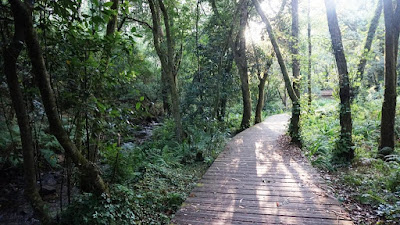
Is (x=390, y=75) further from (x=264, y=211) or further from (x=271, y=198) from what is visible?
(x=264, y=211)

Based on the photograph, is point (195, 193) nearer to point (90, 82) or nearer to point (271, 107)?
point (90, 82)

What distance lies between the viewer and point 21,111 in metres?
3.10

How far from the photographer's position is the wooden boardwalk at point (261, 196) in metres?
3.98

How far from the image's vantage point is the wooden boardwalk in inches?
157

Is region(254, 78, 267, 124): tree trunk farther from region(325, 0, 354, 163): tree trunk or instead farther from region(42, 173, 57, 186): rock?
region(42, 173, 57, 186): rock

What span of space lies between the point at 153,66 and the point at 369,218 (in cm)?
1711

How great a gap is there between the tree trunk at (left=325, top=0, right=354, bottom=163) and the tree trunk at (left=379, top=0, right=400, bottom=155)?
1052 mm

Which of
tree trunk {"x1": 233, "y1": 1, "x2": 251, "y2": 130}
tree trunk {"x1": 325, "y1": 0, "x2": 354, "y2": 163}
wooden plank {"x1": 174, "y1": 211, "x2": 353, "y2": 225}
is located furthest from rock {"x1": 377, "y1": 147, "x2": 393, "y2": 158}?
tree trunk {"x1": 233, "y1": 1, "x2": 251, "y2": 130}

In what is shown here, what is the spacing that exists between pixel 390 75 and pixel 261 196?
197 inches

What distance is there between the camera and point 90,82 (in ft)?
11.4

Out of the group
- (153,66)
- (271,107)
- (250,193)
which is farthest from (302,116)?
(271,107)

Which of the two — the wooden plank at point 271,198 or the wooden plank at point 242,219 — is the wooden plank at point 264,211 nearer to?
the wooden plank at point 242,219

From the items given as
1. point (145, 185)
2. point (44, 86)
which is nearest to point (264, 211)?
point (145, 185)

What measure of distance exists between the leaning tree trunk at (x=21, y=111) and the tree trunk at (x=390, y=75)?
7889 millimetres
